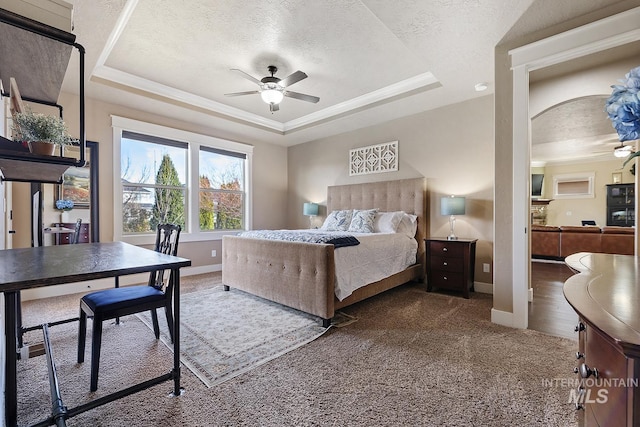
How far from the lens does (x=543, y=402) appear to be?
1.53m

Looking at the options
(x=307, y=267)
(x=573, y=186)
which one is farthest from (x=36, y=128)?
(x=573, y=186)

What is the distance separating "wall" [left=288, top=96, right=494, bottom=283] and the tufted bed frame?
247mm

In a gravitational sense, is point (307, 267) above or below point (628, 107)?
below

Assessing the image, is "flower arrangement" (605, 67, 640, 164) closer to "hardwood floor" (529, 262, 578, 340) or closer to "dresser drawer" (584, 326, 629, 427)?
"dresser drawer" (584, 326, 629, 427)

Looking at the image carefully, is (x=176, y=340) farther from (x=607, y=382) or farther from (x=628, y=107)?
(x=628, y=107)

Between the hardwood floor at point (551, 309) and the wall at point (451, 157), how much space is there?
0.64 meters

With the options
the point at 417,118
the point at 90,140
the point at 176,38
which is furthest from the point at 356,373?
the point at 90,140

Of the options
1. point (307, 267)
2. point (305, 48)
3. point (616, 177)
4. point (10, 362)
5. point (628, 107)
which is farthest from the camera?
point (616, 177)

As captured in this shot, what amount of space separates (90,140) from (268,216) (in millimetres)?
3236

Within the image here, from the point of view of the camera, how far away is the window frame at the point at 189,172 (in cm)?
398

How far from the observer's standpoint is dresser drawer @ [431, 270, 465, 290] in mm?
3477

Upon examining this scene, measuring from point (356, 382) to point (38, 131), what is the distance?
2186mm

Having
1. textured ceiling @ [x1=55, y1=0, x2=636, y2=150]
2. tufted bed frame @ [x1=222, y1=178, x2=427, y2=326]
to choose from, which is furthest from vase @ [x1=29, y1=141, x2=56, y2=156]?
tufted bed frame @ [x1=222, y1=178, x2=427, y2=326]

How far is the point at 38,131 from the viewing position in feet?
4.34
